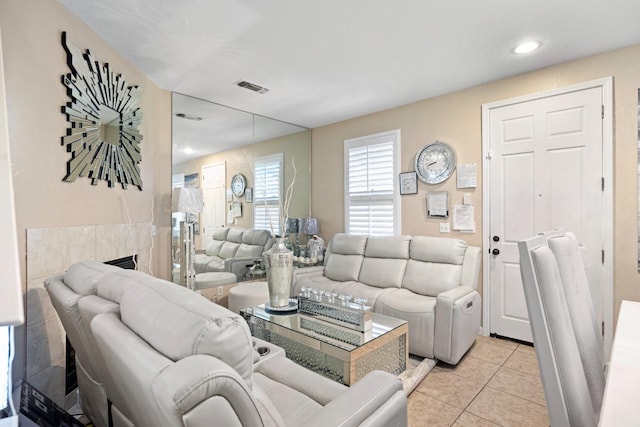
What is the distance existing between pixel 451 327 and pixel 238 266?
105 inches

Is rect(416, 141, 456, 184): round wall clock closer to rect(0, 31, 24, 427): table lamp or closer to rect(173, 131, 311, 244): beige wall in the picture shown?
rect(173, 131, 311, 244): beige wall

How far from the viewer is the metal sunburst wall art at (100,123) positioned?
214 centimetres

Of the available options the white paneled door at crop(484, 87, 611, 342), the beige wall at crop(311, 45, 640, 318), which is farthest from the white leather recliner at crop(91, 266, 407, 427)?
the beige wall at crop(311, 45, 640, 318)

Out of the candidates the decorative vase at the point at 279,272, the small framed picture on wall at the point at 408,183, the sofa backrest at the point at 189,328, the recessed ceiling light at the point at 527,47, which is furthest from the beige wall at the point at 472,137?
the sofa backrest at the point at 189,328

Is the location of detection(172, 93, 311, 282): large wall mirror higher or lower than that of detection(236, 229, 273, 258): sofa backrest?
higher

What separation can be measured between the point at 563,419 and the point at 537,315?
0.98ft

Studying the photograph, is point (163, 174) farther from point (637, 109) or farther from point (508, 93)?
point (637, 109)

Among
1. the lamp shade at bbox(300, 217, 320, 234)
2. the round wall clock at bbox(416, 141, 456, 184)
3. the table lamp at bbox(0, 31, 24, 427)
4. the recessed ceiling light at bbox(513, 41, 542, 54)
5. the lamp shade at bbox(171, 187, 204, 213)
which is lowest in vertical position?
the lamp shade at bbox(300, 217, 320, 234)

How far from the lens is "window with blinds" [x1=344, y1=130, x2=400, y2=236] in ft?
13.5

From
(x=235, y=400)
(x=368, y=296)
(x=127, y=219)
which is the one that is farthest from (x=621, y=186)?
(x=127, y=219)

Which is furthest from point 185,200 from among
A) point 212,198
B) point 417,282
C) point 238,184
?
point 417,282

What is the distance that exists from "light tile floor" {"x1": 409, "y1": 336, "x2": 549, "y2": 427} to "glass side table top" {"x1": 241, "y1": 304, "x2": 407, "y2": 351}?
526mm

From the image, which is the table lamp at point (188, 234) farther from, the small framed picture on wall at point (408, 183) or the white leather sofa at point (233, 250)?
the small framed picture on wall at point (408, 183)

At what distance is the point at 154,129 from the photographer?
3.31m
